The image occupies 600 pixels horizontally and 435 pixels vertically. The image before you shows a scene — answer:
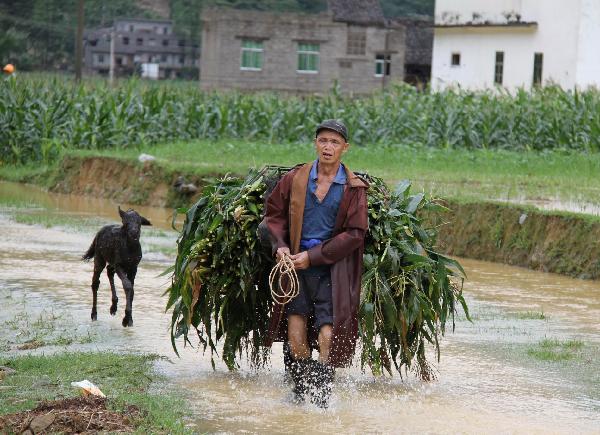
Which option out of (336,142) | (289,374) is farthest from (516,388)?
(336,142)

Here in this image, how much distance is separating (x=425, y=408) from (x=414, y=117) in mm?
22752

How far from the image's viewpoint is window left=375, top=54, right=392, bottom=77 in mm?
69688

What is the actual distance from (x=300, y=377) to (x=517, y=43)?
4282 cm

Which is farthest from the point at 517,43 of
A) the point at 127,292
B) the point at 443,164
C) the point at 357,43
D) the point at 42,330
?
the point at 42,330

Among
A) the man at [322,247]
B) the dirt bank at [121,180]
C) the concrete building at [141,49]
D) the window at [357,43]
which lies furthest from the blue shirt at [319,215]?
the concrete building at [141,49]

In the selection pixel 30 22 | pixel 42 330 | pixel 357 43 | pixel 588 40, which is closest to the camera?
pixel 42 330

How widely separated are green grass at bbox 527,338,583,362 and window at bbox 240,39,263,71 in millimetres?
57420

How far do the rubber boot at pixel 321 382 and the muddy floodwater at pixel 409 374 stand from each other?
8 cm

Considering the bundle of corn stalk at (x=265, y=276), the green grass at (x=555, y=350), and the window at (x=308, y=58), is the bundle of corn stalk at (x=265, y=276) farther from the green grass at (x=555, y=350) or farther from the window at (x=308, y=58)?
the window at (x=308, y=58)

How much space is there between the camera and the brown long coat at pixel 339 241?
8203 millimetres

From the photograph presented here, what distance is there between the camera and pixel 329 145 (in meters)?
8.34

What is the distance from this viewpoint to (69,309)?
12.0 meters

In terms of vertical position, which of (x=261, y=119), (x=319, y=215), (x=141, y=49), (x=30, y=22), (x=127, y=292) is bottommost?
(x=127, y=292)

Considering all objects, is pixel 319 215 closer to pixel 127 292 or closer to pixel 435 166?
pixel 127 292
